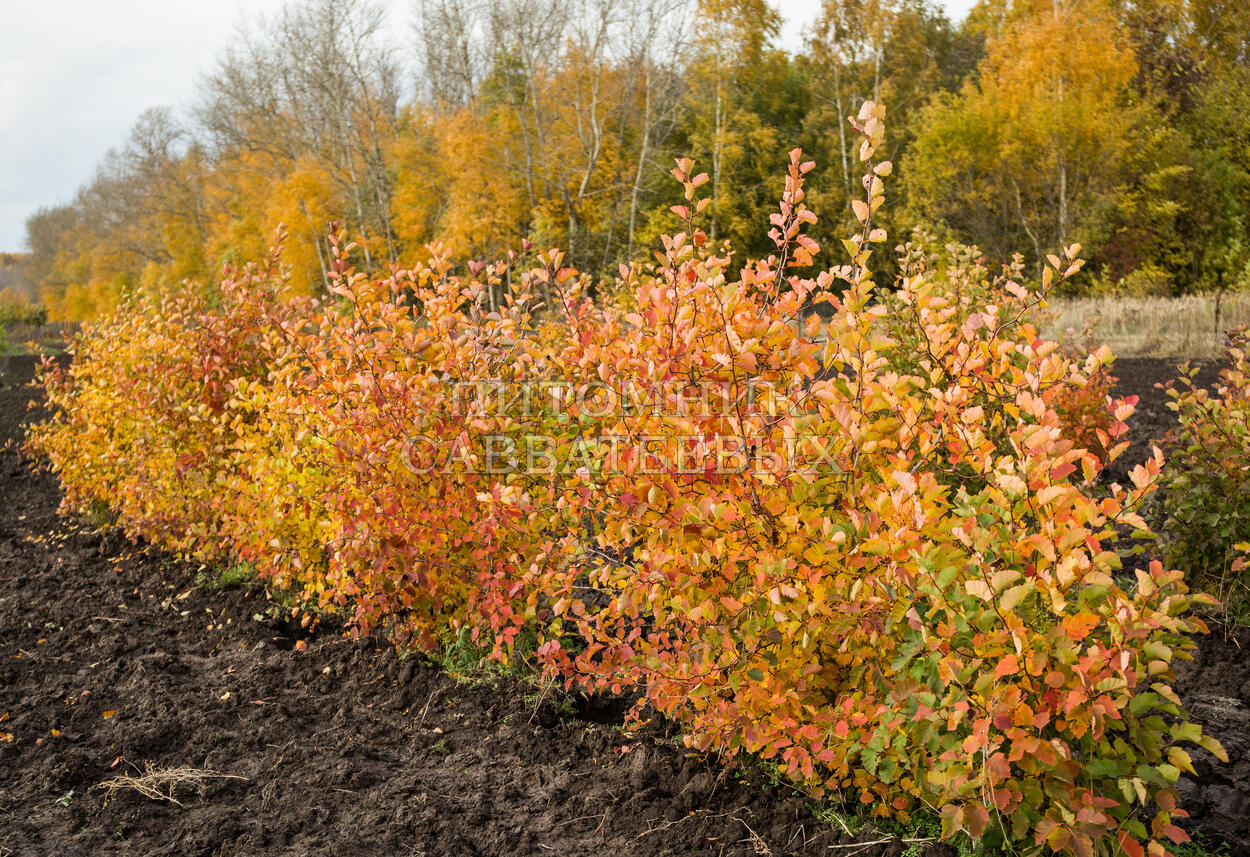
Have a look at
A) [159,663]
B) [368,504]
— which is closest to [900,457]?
[368,504]

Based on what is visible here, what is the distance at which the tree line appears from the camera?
1792cm

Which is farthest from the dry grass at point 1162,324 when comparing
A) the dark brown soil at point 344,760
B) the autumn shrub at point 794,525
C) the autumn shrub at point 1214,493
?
the dark brown soil at point 344,760

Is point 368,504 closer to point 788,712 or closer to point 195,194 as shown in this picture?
point 788,712

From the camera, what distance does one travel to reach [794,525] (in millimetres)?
1946

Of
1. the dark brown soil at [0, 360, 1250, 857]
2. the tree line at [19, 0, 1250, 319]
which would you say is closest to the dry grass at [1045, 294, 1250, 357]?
the tree line at [19, 0, 1250, 319]

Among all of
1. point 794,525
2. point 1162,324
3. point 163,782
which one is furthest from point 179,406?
Result: point 1162,324

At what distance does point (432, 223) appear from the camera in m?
26.5

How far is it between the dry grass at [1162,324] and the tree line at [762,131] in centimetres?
279

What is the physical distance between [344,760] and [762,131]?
22.7 m

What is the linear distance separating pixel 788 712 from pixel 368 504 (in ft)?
5.74

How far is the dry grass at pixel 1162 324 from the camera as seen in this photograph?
10.3 metres

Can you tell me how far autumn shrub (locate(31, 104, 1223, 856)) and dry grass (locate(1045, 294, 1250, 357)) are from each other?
847cm

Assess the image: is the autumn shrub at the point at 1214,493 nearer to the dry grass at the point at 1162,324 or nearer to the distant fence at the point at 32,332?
the dry grass at the point at 1162,324

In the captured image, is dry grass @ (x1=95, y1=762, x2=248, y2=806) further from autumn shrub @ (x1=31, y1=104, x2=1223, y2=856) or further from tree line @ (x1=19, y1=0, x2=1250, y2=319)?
tree line @ (x1=19, y1=0, x2=1250, y2=319)
